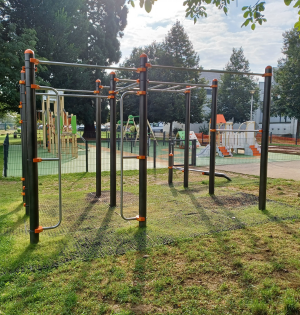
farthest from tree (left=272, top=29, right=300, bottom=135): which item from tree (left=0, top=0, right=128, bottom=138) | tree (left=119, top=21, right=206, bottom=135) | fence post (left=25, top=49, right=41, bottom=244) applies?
fence post (left=25, top=49, right=41, bottom=244)

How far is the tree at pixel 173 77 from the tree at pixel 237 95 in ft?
24.4

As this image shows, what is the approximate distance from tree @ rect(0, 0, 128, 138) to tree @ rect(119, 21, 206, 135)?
14.4 ft

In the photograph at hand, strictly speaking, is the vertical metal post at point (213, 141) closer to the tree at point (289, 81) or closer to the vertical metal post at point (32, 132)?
the vertical metal post at point (32, 132)

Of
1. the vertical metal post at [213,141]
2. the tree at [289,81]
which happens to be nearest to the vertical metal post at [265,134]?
the vertical metal post at [213,141]

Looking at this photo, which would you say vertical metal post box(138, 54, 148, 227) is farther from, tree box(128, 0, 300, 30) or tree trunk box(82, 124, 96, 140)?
tree trunk box(82, 124, 96, 140)

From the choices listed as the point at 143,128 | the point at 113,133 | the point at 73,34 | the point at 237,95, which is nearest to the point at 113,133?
the point at 113,133

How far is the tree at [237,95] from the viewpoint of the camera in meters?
38.5

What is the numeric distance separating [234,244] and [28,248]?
2392mm

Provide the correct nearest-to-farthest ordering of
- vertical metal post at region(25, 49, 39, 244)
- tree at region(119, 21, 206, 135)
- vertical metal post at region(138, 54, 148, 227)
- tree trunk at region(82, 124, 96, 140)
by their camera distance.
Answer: vertical metal post at region(25, 49, 39, 244)
vertical metal post at region(138, 54, 148, 227)
tree trunk at region(82, 124, 96, 140)
tree at region(119, 21, 206, 135)

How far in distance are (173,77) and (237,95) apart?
11.0 metres

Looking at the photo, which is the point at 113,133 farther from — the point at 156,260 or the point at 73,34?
the point at 73,34

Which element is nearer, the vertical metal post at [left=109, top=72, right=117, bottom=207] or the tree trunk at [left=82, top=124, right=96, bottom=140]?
the vertical metal post at [left=109, top=72, right=117, bottom=207]

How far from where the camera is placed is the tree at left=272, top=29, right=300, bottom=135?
3092 centimetres

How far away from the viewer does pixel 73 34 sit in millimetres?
27469
